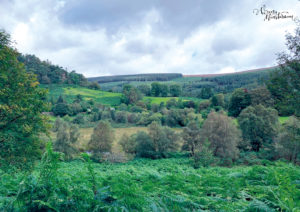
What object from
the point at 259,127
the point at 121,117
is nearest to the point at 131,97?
the point at 121,117

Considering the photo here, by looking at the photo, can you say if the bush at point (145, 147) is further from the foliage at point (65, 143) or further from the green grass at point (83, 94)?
A: the green grass at point (83, 94)

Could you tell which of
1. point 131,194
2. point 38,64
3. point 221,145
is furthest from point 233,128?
point 38,64

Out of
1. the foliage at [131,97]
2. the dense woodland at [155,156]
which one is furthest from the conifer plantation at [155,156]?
the foliage at [131,97]

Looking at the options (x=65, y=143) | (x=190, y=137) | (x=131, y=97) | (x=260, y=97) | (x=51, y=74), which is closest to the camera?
(x=65, y=143)

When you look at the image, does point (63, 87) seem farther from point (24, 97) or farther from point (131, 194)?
point (131, 194)

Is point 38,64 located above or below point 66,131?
above

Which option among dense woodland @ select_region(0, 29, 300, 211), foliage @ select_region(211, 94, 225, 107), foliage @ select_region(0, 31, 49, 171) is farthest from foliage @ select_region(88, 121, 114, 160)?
foliage @ select_region(211, 94, 225, 107)

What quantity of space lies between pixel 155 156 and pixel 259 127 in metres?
19.4

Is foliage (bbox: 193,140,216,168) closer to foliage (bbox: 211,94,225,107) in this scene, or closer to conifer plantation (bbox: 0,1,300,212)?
conifer plantation (bbox: 0,1,300,212)

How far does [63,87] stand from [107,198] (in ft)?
405

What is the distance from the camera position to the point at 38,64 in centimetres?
11662

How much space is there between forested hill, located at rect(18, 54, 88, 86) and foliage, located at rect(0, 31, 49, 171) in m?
111

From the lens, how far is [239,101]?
5650 cm

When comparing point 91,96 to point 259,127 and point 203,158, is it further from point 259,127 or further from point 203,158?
point 203,158
